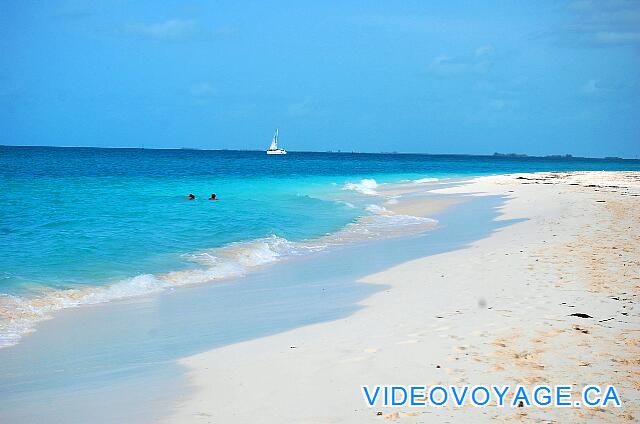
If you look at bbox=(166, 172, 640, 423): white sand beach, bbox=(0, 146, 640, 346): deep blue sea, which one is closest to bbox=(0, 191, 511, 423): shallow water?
bbox=(166, 172, 640, 423): white sand beach

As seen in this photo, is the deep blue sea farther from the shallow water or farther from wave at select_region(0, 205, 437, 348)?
the shallow water

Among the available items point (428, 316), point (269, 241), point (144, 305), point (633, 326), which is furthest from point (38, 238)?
point (633, 326)

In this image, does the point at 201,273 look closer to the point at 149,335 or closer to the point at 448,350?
the point at 149,335

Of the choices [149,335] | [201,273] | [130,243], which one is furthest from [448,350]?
[130,243]

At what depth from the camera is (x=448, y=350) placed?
20.6 ft

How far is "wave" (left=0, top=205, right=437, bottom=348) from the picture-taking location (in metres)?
8.75

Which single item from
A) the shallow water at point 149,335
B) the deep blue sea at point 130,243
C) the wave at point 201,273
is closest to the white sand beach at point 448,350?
the shallow water at point 149,335

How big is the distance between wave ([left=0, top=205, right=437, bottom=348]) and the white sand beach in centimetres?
335

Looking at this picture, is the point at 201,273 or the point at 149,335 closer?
the point at 149,335

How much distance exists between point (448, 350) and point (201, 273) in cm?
699

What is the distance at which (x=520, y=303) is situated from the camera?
8203 mm

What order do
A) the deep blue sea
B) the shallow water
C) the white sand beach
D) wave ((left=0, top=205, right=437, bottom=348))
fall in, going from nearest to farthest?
1. the white sand beach
2. the shallow water
3. wave ((left=0, top=205, right=437, bottom=348))
4. the deep blue sea

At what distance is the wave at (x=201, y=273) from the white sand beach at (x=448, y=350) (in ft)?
11.0

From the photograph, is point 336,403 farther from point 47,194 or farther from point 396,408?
point 47,194
